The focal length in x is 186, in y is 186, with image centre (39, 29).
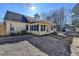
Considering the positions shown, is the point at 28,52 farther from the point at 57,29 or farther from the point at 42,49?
the point at 57,29

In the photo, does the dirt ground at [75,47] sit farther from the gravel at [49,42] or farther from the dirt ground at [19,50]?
the dirt ground at [19,50]

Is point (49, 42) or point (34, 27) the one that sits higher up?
point (34, 27)

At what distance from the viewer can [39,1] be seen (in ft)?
6.82

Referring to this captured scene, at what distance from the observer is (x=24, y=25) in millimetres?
2088

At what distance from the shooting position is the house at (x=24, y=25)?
2.09m

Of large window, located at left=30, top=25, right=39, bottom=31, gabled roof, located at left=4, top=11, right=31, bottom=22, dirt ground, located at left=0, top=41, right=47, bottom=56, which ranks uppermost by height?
gabled roof, located at left=4, top=11, right=31, bottom=22

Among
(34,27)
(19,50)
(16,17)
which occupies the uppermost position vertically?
(16,17)

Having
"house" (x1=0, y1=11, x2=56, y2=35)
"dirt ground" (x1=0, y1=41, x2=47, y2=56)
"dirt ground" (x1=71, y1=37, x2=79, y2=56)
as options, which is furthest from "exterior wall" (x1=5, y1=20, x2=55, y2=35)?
"dirt ground" (x1=71, y1=37, x2=79, y2=56)

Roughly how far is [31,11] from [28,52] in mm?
459

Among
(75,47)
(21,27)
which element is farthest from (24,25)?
(75,47)

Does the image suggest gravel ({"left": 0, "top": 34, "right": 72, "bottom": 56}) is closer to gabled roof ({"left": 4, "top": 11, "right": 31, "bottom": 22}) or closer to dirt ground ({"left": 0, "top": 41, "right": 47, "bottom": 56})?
dirt ground ({"left": 0, "top": 41, "right": 47, "bottom": 56})

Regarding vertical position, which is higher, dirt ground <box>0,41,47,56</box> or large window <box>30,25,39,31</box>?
large window <box>30,25,39,31</box>

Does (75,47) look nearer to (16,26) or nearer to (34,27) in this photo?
(34,27)

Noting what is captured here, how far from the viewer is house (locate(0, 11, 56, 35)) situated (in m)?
2.09
